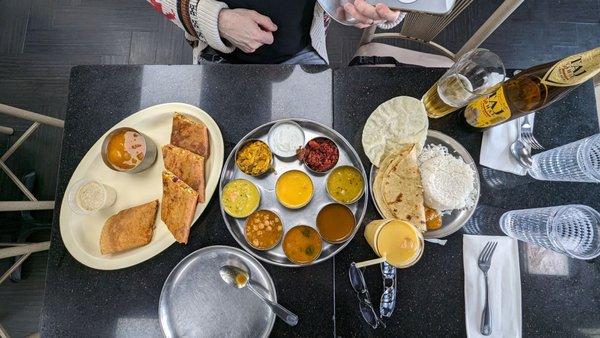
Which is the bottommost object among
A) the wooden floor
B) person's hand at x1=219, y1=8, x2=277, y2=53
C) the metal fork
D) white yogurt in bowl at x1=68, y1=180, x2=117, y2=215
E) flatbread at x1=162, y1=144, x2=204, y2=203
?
white yogurt in bowl at x1=68, y1=180, x2=117, y2=215

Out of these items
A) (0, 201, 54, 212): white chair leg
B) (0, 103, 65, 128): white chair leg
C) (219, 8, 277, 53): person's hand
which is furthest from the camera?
(0, 103, 65, 128): white chair leg

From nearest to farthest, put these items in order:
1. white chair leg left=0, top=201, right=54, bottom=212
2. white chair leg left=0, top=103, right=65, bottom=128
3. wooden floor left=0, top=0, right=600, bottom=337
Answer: white chair leg left=0, top=201, right=54, bottom=212 < white chair leg left=0, top=103, right=65, bottom=128 < wooden floor left=0, top=0, right=600, bottom=337

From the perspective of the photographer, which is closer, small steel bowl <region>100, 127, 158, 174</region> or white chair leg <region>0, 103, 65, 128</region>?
small steel bowl <region>100, 127, 158, 174</region>

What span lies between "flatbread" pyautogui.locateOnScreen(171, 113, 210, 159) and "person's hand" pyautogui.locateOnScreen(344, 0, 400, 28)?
23.4 inches

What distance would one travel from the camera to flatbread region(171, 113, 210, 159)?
1216 millimetres

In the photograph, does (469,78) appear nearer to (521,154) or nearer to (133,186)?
(521,154)

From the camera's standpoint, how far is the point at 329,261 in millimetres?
1157

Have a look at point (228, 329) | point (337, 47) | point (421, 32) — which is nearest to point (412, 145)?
point (421, 32)

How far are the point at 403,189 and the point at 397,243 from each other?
0.17 metres

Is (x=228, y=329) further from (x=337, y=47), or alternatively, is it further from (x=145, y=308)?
(x=337, y=47)

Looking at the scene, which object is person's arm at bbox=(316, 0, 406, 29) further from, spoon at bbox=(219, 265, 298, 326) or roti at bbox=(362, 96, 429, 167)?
spoon at bbox=(219, 265, 298, 326)

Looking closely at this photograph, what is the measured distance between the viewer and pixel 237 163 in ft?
3.82

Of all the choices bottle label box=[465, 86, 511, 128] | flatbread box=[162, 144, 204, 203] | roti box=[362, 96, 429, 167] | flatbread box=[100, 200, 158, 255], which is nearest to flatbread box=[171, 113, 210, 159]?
flatbread box=[162, 144, 204, 203]

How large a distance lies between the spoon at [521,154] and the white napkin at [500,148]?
0.04ft
